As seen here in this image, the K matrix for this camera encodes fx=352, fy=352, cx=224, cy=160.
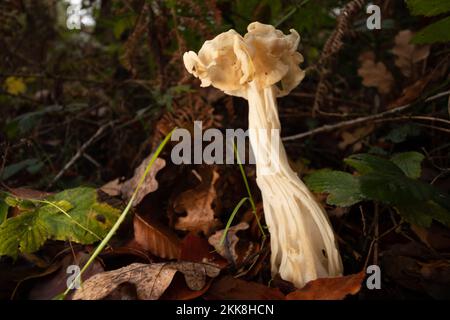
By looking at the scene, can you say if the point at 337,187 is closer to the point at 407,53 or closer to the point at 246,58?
the point at 246,58

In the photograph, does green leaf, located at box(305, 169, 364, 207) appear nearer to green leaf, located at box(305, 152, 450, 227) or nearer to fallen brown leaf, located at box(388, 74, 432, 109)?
green leaf, located at box(305, 152, 450, 227)

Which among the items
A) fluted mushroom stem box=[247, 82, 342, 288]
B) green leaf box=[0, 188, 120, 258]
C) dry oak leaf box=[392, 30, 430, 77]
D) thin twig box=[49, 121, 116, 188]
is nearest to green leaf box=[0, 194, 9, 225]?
green leaf box=[0, 188, 120, 258]

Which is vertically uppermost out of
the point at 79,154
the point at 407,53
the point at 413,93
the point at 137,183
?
the point at 407,53

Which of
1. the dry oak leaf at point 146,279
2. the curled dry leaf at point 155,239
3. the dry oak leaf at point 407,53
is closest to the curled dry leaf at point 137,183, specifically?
the curled dry leaf at point 155,239

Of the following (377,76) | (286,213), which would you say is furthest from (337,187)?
(377,76)

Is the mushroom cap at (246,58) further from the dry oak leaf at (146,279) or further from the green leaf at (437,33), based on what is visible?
the dry oak leaf at (146,279)

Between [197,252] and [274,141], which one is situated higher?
[274,141]
